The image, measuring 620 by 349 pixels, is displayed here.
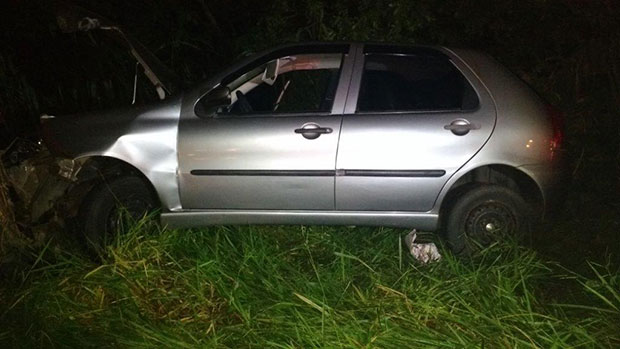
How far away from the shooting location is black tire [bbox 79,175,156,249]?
490cm

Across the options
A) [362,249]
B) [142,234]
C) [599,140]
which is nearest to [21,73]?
[142,234]

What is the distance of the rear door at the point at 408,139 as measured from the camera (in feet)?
15.4

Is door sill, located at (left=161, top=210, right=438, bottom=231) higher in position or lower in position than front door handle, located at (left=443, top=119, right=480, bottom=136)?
lower

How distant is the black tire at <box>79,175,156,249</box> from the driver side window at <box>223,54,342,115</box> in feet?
2.77

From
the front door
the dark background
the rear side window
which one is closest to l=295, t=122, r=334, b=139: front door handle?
the front door

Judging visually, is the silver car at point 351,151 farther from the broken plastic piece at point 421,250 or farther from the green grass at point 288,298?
the green grass at point 288,298

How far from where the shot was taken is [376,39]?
7160 mm

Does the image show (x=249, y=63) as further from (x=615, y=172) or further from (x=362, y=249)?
(x=615, y=172)

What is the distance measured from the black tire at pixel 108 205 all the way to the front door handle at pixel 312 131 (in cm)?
119

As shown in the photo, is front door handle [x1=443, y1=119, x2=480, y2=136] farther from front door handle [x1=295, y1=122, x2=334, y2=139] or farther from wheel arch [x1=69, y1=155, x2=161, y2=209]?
wheel arch [x1=69, y1=155, x2=161, y2=209]

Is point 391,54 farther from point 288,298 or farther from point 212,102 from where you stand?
point 288,298

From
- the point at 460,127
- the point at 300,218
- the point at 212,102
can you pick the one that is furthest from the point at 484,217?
the point at 212,102

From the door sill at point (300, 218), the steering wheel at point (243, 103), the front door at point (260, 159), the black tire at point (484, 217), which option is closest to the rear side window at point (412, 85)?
the front door at point (260, 159)

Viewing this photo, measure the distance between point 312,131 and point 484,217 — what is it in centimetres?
134
